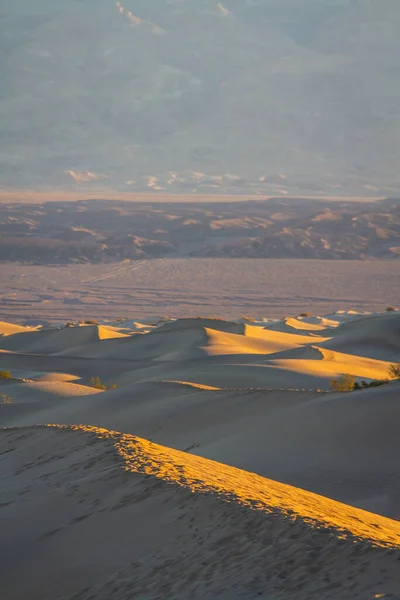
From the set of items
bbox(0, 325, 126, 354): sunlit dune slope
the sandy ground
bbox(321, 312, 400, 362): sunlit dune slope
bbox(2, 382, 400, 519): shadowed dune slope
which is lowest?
the sandy ground

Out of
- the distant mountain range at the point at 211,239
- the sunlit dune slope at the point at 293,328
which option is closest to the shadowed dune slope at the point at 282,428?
the sunlit dune slope at the point at 293,328

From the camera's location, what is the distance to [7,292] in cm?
10388

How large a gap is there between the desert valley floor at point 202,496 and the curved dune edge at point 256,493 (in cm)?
2

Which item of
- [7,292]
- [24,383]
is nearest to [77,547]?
[24,383]

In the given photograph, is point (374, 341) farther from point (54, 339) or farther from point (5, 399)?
point (5, 399)

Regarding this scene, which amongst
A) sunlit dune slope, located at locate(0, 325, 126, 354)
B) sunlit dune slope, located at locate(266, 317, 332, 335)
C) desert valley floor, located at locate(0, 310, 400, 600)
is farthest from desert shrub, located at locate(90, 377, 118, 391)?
sunlit dune slope, located at locate(266, 317, 332, 335)

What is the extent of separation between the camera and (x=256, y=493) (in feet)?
26.9

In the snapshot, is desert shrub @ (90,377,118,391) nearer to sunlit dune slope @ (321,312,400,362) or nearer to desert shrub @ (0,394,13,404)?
desert shrub @ (0,394,13,404)

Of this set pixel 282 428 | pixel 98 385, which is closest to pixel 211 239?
pixel 98 385

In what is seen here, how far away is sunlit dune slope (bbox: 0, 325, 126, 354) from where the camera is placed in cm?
4484

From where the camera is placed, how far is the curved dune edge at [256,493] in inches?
270

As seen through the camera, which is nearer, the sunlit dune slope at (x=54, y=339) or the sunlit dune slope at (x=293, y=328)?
the sunlit dune slope at (x=54, y=339)

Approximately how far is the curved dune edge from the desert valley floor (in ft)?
0.08

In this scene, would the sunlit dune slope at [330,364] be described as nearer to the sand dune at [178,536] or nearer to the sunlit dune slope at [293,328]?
the sunlit dune slope at [293,328]
